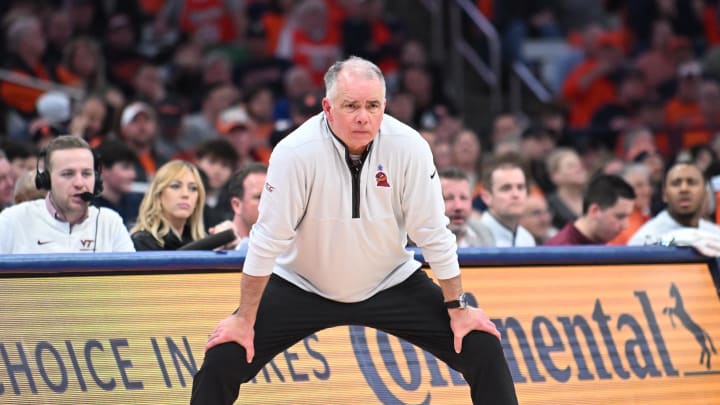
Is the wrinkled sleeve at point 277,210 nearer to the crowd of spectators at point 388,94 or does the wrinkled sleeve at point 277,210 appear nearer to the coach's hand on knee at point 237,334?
the coach's hand on knee at point 237,334

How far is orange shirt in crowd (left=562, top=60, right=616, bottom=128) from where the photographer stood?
15.2 m

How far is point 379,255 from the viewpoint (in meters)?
5.43

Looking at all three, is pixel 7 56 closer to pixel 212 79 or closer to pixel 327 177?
pixel 212 79

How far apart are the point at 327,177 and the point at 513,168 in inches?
160

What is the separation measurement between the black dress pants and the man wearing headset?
72.5 inches

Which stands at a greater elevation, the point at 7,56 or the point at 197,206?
the point at 7,56

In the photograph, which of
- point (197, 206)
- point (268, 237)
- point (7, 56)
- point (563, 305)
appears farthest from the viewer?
point (7, 56)

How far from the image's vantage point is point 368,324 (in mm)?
5500

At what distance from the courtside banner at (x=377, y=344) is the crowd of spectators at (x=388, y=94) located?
1476 mm

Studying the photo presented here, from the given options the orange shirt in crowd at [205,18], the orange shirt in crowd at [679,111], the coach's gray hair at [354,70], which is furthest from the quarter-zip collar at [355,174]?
the orange shirt in crowd at [679,111]

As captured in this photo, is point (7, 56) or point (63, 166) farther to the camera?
point (7, 56)

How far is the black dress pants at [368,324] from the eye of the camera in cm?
517

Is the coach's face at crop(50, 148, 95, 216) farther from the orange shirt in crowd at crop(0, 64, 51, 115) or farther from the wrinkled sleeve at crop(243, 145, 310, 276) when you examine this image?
the orange shirt in crowd at crop(0, 64, 51, 115)

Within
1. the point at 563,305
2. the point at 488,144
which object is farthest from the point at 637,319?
the point at 488,144
